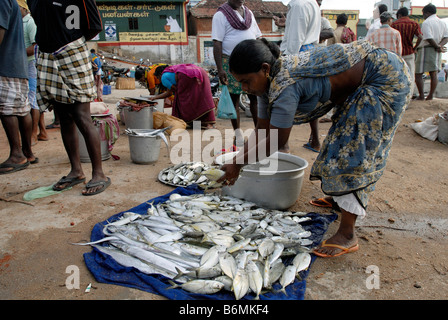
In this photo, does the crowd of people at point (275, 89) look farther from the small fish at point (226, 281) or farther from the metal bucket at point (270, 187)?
the small fish at point (226, 281)

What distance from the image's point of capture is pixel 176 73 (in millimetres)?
6031

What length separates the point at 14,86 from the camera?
3.58 metres

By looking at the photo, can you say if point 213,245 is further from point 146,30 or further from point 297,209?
point 146,30

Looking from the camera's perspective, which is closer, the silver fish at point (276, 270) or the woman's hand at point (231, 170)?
the silver fish at point (276, 270)

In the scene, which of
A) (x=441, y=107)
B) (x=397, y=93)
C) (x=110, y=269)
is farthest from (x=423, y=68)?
(x=110, y=269)

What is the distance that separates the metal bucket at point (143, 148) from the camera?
4.05m

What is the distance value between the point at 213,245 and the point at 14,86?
3.05 metres

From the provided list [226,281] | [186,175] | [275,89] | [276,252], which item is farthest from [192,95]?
[226,281]

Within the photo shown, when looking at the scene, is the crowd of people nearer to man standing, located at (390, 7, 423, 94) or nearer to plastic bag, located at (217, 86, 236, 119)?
plastic bag, located at (217, 86, 236, 119)

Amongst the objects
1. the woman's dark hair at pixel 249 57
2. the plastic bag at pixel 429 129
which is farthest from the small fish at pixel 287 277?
the plastic bag at pixel 429 129

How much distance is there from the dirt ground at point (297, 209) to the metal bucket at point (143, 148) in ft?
0.37

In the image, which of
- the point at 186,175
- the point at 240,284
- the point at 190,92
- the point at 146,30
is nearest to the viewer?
the point at 240,284

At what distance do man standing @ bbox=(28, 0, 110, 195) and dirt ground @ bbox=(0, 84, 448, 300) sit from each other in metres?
0.41
